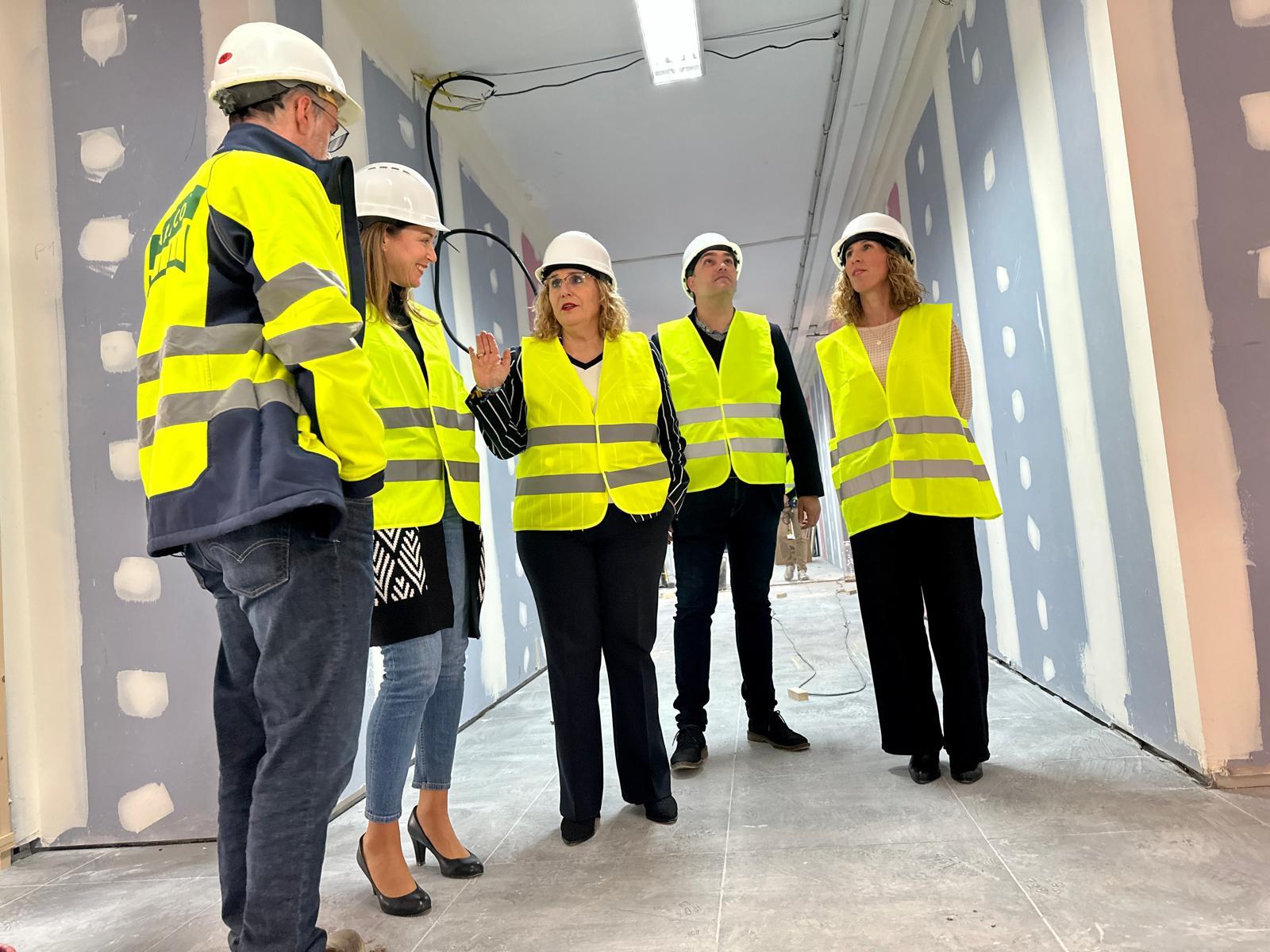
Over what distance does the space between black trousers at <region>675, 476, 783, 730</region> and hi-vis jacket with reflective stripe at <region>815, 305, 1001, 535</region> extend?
318 mm

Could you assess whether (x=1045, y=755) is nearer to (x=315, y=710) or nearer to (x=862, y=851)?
(x=862, y=851)

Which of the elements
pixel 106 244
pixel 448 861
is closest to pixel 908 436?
pixel 448 861

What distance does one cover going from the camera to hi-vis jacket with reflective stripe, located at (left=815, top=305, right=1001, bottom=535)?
2.19m

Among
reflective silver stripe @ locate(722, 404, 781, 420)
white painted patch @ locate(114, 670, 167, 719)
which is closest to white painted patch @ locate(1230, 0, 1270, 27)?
reflective silver stripe @ locate(722, 404, 781, 420)

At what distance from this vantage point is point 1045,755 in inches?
92.2

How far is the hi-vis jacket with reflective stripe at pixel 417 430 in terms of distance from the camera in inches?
66.5

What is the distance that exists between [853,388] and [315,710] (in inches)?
65.1

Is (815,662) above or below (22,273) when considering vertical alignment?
below

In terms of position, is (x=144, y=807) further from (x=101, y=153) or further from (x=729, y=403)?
(x=729, y=403)

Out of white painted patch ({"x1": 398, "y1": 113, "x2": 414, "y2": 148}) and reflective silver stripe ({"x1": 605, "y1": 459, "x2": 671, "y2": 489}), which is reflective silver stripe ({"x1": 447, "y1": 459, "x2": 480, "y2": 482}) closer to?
reflective silver stripe ({"x1": 605, "y1": 459, "x2": 671, "y2": 489})

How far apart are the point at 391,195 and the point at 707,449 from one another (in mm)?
1209

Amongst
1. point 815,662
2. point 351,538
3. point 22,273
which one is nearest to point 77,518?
point 22,273

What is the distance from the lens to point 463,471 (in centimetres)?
186

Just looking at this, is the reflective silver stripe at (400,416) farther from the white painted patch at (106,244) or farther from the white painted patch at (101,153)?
the white painted patch at (101,153)
